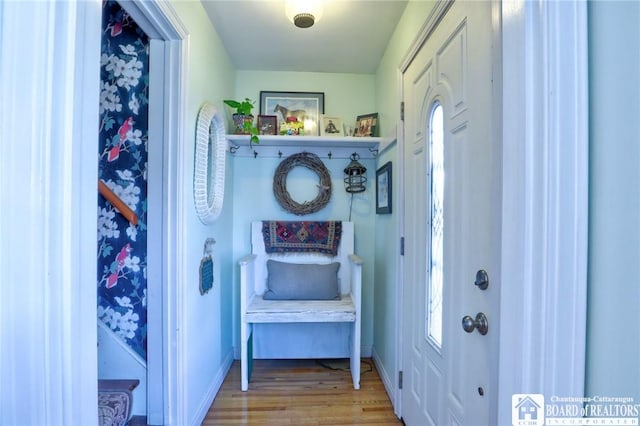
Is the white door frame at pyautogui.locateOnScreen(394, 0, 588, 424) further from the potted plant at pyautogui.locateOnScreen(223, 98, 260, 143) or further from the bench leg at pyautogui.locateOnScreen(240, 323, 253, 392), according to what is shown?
the potted plant at pyautogui.locateOnScreen(223, 98, 260, 143)

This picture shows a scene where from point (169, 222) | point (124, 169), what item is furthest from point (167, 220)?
point (124, 169)

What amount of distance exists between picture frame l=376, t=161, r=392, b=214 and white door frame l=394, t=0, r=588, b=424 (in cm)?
147

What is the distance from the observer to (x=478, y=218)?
3.15ft

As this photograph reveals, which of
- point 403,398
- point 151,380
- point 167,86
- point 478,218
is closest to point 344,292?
point 403,398

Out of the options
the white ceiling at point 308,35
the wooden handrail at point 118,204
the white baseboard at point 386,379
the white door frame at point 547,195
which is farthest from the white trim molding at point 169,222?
the white door frame at point 547,195

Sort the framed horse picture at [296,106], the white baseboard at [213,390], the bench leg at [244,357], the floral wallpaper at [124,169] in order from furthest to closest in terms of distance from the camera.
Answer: the framed horse picture at [296,106], the bench leg at [244,357], the white baseboard at [213,390], the floral wallpaper at [124,169]

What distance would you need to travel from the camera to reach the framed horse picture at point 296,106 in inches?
102

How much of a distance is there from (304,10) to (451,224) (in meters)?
1.37

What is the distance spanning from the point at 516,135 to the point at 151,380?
186 centimetres

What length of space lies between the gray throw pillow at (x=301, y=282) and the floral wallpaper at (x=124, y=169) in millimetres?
969

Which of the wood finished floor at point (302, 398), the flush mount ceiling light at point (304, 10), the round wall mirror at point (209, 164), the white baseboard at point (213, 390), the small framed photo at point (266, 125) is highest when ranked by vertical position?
the flush mount ceiling light at point (304, 10)

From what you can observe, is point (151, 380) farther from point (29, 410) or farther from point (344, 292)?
point (344, 292)

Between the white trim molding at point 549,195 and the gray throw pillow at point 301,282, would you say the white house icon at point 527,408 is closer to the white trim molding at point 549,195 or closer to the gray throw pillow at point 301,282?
the white trim molding at point 549,195

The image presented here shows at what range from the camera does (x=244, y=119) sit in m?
2.32
